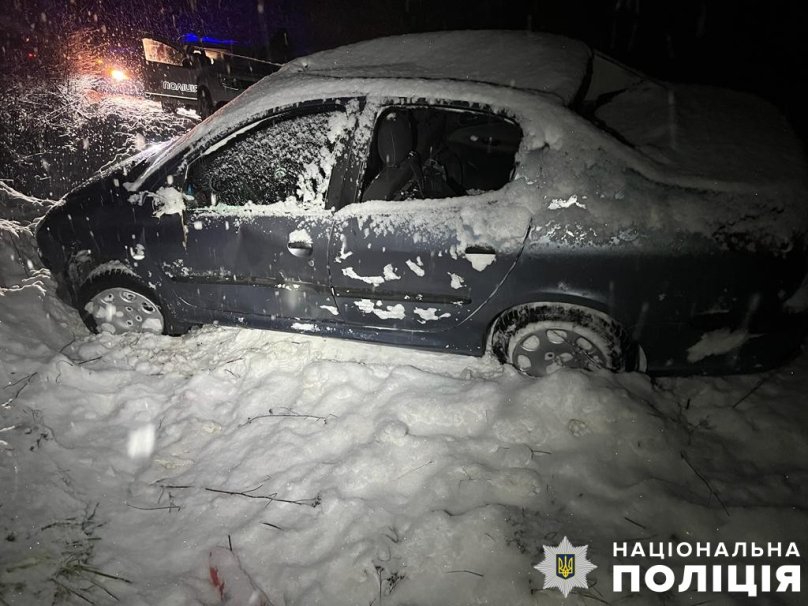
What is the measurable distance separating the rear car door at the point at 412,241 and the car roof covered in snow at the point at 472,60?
28 centimetres

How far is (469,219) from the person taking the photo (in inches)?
91.4

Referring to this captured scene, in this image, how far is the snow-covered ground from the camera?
5.73 ft

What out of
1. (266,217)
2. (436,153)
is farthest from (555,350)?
(266,217)

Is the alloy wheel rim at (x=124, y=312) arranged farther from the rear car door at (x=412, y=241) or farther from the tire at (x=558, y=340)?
the tire at (x=558, y=340)

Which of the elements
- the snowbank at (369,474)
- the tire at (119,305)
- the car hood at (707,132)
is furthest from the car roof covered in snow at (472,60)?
the tire at (119,305)

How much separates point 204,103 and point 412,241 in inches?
290

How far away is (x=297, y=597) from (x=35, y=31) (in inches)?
777

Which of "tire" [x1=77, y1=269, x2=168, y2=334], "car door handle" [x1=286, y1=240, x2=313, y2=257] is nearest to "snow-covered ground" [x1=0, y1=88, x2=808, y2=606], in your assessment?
"tire" [x1=77, y1=269, x2=168, y2=334]

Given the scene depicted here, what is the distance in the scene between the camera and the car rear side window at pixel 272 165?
2.61m

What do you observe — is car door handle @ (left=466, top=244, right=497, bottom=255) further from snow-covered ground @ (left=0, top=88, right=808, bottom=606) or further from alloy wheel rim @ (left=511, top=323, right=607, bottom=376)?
→ snow-covered ground @ (left=0, top=88, right=808, bottom=606)

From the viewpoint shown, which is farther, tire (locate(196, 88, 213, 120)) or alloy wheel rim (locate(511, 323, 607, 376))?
tire (locate(196, 88, 213, 120))

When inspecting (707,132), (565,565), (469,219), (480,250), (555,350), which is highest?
(707,132)

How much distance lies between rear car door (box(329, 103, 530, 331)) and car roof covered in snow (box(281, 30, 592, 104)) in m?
0.28

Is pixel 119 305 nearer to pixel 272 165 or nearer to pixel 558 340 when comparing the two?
pixel 272 165
